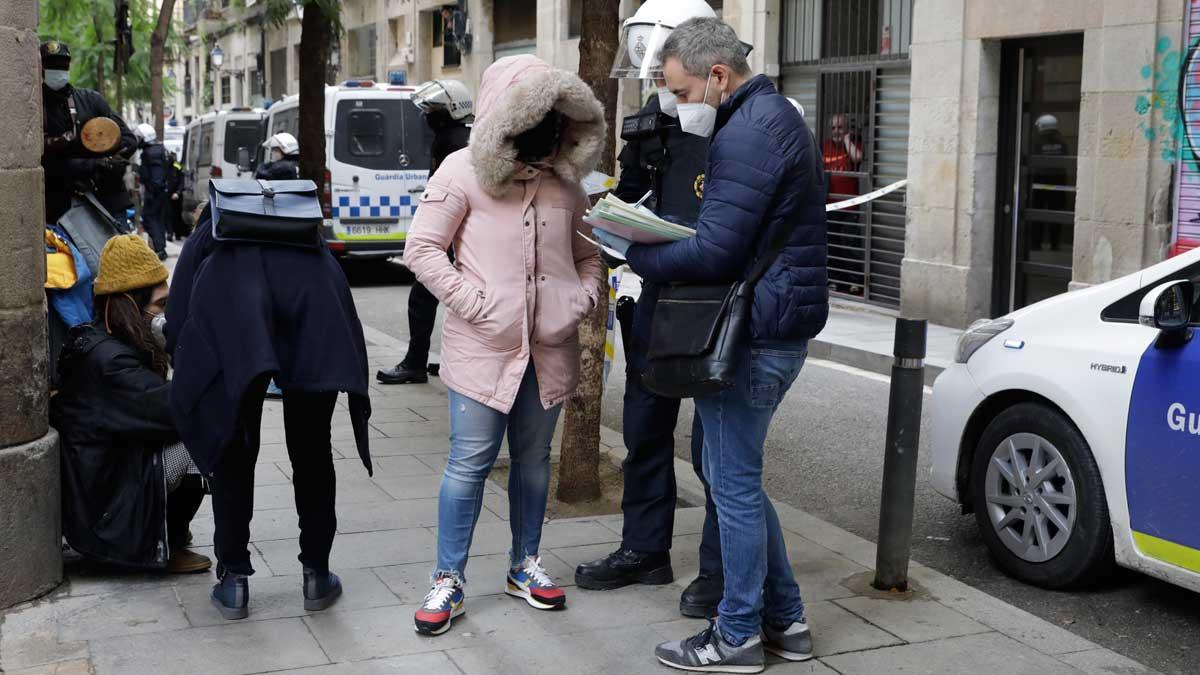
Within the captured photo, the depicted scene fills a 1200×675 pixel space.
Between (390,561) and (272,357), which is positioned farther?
(390,561)

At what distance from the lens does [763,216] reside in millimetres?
3877

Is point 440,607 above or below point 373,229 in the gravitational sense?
below

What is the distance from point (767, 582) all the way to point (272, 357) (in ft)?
5.36

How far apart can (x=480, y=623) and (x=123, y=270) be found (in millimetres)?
1715

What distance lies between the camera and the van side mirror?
181 inches

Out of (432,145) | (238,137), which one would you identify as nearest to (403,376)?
(432,145)

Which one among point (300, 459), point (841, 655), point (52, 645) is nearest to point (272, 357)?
point (300, 459)

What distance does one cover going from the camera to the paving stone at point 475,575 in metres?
4.86

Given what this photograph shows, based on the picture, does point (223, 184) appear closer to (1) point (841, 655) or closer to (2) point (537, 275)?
(2) point (537, 275)

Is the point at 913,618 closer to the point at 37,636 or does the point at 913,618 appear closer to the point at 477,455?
the point at 477,455

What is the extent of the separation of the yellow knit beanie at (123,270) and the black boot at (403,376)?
→ 15.2 ft

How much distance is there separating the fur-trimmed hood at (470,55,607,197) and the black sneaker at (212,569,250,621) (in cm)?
148

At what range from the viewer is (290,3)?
1128cm

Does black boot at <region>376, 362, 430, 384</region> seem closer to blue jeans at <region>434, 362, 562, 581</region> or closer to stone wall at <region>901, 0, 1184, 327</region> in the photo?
blue jeans at <region>434, 362, 562, 581</region>
